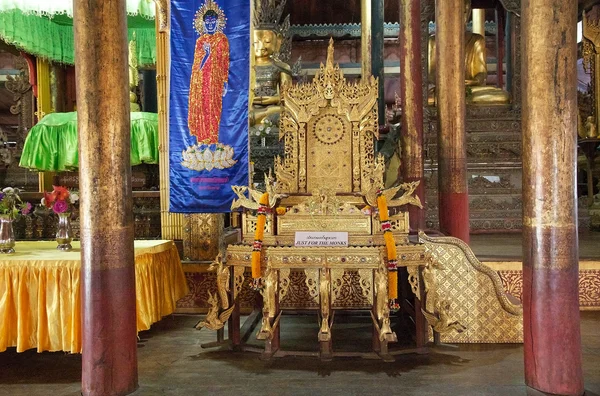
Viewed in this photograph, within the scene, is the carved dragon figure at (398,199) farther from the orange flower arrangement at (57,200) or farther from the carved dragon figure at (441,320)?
the orange flower arrangement at (57,200)

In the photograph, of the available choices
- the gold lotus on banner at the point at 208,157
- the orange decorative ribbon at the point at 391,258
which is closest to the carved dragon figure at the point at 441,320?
the orange decorative ribbon at the point at 391,258

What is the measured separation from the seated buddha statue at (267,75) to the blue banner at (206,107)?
2.20m

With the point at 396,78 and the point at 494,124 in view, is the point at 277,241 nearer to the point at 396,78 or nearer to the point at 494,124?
the point at 494,124

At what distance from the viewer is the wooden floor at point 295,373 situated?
3135mm

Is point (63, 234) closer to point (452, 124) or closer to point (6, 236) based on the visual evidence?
point (6, 236)

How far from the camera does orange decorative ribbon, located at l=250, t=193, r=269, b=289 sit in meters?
3.71

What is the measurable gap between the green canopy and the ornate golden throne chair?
9.73ft

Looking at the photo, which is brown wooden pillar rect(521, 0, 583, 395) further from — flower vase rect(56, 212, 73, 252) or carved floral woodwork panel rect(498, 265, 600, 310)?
flower vase rect(56, 212, 73, 252)

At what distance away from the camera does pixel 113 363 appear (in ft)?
9.70

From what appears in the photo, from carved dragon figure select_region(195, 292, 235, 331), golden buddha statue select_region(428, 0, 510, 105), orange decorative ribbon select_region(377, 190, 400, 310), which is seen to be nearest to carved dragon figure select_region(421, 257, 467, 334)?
orange decorative ribbon select_region(377, 190, 400, 310)

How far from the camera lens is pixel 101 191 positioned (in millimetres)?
2938

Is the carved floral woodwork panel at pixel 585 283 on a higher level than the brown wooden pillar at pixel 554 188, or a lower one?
lower

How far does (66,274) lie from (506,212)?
6.42 metres

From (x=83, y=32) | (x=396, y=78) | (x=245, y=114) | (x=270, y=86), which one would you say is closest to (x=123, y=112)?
(x=83, y=32)
